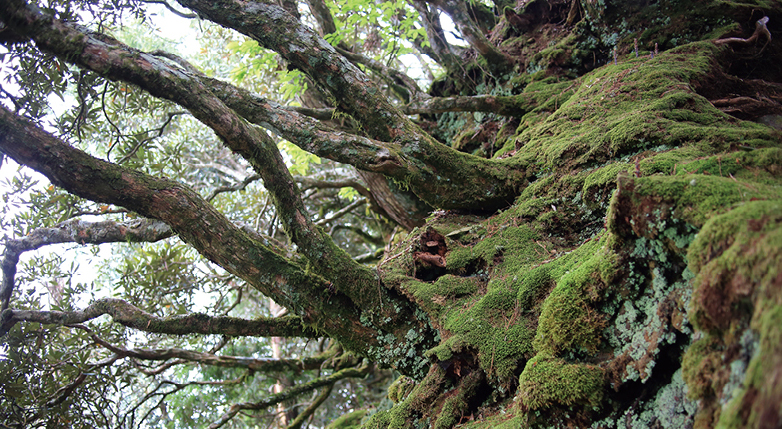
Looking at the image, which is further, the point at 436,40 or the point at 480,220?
the point at 436,40

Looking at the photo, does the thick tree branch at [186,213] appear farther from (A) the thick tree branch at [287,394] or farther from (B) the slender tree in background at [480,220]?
(A) the thick tree branch at [287,394]

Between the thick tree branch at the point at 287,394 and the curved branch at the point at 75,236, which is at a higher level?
the curved branch at the point at 75,236

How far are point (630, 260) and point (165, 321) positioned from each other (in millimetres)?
3147

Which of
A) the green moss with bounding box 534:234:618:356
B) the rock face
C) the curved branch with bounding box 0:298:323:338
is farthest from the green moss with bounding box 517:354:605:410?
the curved branch with bounding box 0:298:323:338

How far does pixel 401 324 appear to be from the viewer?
3.24m

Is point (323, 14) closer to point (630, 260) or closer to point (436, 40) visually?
point (436, 40)

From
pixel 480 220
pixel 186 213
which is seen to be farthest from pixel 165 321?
pixel 480 220

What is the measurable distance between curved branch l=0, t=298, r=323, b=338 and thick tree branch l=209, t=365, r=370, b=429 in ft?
6.13

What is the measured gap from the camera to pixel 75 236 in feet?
11.3

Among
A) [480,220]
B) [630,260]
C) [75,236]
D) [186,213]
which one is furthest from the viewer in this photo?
[480,220]

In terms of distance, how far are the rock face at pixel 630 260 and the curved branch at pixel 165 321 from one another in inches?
38.9

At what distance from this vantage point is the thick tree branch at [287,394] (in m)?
4.78

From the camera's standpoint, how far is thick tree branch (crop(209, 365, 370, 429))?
15.7ft

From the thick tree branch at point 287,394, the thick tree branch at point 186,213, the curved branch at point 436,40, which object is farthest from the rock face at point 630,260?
the thick tree branch at point 287,394
